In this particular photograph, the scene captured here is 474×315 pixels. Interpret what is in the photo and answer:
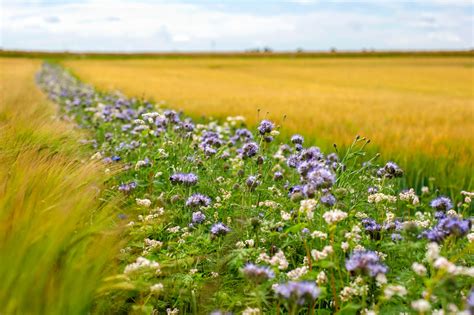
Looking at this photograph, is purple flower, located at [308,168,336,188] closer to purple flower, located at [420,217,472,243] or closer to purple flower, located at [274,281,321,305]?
purple flower, located at [420,217,472,243]

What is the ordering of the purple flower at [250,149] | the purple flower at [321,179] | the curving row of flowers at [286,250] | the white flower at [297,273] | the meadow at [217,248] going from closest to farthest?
1. the meadow at [217,248]
2. the curving row of flowers at [286,250]
3. the white flower at [297,273]
4. the purple flower at [321,179]
5. the purple flower at [250,149]

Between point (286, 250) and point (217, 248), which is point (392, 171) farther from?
point (217, 248)

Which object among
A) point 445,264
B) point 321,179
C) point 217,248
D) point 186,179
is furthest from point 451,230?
point 186,179

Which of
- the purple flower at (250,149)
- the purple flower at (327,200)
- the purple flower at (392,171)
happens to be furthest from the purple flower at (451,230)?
the purple flower at (250,149)

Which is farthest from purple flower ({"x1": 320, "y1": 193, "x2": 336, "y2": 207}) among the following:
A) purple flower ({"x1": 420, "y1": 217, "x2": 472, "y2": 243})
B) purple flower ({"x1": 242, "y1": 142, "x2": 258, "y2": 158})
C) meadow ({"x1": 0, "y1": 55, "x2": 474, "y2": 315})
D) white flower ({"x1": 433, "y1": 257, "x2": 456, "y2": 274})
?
purple flower ({"x1": 242, "y1": 142, "x2": 258, "y2": 158})

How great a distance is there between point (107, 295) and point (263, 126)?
1938mm

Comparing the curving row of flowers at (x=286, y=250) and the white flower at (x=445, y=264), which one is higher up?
the white flower at (x=445, y=264)

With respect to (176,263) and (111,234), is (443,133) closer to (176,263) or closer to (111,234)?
(176,263)

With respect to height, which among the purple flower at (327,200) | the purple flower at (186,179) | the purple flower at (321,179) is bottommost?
the purple flower at (186,179)

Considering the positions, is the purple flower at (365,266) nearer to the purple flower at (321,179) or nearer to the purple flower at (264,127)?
the purple flower at (321,179)

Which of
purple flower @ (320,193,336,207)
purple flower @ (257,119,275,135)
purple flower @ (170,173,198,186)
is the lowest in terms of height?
purple flower @ (170,173,198,186)

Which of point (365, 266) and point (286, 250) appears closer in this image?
point (365, 266)

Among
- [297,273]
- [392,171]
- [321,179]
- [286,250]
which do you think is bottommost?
[286,250]

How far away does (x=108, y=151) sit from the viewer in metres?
6.40
